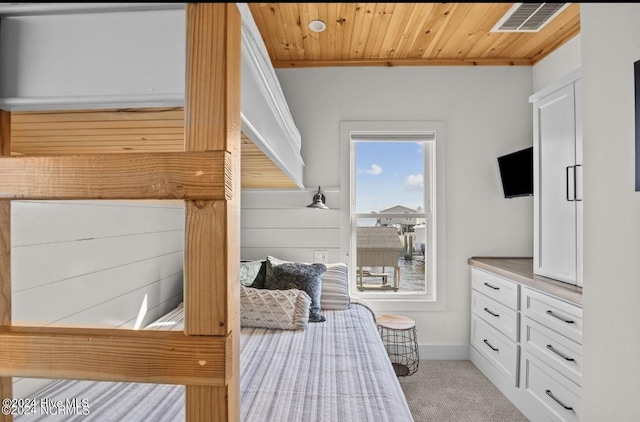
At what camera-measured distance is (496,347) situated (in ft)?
8.93

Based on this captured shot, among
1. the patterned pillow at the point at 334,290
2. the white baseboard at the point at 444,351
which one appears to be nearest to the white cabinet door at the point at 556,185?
the white baseboard at the point at 444,351

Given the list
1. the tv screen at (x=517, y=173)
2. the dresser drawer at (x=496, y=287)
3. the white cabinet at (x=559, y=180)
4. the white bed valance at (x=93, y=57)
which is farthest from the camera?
the tv screen at (x=517, y=173)

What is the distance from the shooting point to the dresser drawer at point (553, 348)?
6.18 feet

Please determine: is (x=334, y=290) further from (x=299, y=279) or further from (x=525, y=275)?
(x=525, y=275)

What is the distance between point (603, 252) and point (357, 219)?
2.04 meters

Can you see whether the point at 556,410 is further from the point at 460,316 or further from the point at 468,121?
the point at 468,121

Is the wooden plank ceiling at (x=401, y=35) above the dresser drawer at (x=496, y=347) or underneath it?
above

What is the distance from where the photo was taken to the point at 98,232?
180cm

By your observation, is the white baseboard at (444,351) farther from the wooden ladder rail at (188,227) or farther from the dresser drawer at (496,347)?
the wooden ladder rail at (188,227)

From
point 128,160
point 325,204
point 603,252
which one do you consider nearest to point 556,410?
point 603,252

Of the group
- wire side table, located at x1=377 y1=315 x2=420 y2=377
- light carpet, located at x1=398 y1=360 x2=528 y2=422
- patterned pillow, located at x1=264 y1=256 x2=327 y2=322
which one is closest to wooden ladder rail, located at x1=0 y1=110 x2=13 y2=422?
patterned pillow, located at x1=264 y1=256 x2=327 y2=322

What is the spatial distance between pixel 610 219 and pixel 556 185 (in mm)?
843

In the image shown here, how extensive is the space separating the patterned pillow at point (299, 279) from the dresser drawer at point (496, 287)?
4.38 ft

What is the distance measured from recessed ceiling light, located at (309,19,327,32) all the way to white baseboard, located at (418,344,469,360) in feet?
9.09
